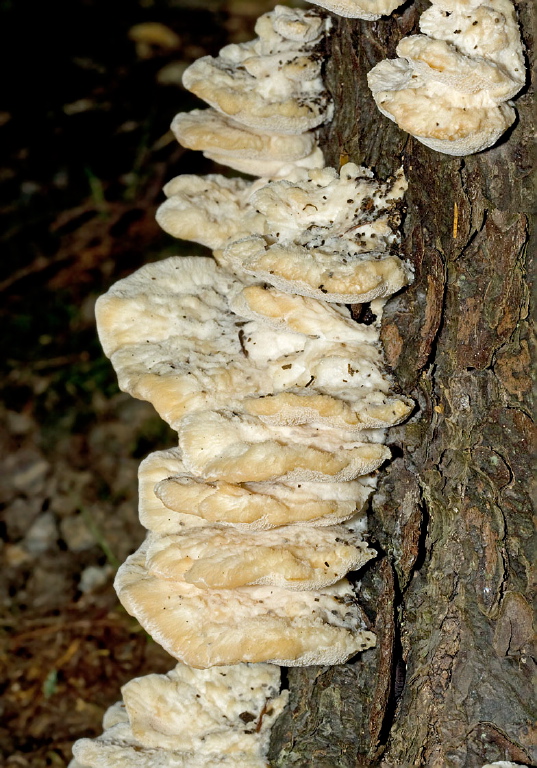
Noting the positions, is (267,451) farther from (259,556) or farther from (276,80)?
(276,80)

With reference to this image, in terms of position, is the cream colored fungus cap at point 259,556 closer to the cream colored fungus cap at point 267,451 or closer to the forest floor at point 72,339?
the cream colored fungus cap at point 267,451

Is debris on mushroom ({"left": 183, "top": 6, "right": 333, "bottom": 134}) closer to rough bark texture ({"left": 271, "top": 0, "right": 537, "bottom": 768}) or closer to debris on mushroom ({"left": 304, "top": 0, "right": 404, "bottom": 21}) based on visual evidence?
rough bark texture ({"left": 271, "top": 0, "right": 537, "bottom": 768})

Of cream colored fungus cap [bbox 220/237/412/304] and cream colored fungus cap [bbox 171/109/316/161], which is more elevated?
cream colored fungus cap [bbox 171/109/316/161]

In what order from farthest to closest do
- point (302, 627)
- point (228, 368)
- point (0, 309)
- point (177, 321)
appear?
point (0, 309), point (177, 321), point (228, 368), point (302, 627)

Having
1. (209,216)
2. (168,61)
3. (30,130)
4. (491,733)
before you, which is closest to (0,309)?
(30,130)

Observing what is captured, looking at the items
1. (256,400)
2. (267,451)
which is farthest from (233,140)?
(267,451)

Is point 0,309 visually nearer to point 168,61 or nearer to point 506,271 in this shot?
point 168,61

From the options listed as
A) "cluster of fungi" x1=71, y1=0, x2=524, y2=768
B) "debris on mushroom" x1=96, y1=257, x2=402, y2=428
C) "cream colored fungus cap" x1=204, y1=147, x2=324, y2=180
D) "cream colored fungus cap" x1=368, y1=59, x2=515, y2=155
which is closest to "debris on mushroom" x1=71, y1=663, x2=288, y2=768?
"cluster of fungi" x1=71, y1=0, x2=524, y2=768
